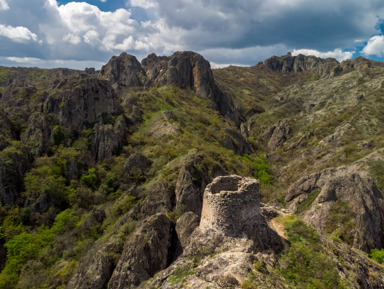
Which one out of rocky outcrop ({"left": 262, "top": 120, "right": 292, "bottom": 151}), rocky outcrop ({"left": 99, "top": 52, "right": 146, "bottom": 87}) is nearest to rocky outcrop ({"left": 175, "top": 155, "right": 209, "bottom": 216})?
rocky outcrop ({"left": 262, "top": 120, "right": 292, "bottom": 151})

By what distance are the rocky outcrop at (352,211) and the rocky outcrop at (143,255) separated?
A: 17.9m

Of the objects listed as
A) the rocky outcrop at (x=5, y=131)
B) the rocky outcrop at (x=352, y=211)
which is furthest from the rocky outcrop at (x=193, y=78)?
the rocky outcrop at (x=352, y=211)

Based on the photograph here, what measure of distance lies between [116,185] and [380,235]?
116ft

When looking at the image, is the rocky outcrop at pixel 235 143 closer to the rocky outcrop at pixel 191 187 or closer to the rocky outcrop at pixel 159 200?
the rocky outcrop at pixel 191 187

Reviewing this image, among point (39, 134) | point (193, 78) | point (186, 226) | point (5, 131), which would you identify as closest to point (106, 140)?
point (39, 134)

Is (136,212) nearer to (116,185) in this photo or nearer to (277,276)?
(116,185)

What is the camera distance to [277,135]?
321ft

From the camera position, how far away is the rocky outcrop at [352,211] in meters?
26.4

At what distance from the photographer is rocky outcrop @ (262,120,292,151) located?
9550 cm

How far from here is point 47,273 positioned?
25266 millimetres

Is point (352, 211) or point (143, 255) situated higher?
point (352, 211)

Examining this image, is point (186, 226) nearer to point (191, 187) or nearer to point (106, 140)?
point (191, 187)

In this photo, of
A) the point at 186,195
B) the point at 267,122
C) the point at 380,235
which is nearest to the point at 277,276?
the point at 186,195

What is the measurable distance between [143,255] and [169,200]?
394 inches
